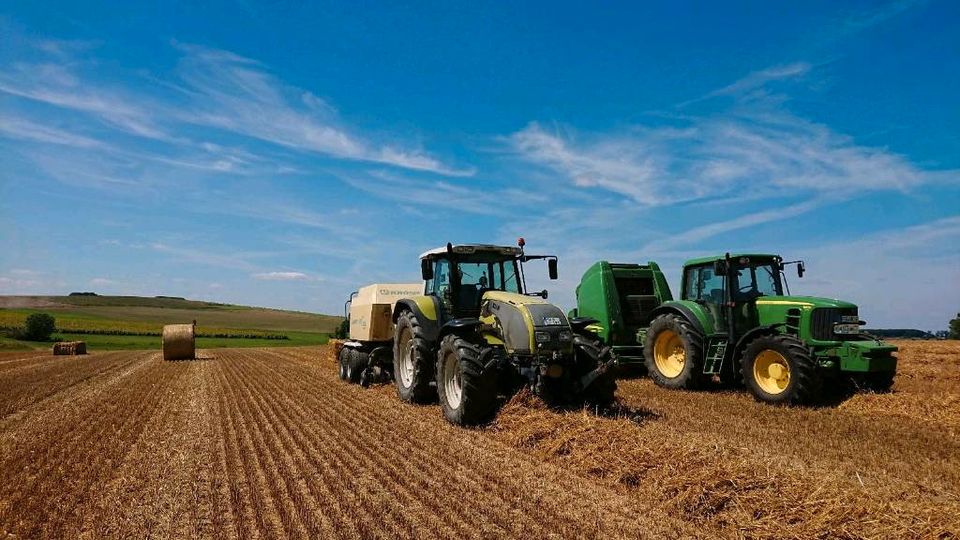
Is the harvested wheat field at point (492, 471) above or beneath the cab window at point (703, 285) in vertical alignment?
beneath

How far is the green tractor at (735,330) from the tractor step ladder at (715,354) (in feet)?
0.05

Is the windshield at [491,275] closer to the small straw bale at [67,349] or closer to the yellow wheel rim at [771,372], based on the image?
the yellow wheel rim at [771,372]

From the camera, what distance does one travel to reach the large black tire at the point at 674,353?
10445 mm

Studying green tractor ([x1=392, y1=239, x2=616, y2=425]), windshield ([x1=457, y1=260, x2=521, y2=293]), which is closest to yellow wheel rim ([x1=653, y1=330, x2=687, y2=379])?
green tractor ([x1=392, y1=239, x2=616, y2=425])

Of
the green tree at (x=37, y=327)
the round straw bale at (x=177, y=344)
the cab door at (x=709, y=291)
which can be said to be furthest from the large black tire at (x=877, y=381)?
the green tree at (x=37, y=327)

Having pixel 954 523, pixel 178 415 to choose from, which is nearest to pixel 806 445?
pixel 954 523

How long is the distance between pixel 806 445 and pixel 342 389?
26.6ft

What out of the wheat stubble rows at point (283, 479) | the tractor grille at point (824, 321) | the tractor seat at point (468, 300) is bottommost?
the wheat stubble rows at point (283, 479)

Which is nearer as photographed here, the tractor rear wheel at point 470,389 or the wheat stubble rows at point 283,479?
the wheat stubble rows at point 283,479

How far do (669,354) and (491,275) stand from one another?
3.98 metres

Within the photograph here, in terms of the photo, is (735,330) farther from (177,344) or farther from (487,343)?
(177,344)

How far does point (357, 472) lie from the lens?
5.60 m

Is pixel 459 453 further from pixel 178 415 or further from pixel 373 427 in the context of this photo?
pixel 178 415

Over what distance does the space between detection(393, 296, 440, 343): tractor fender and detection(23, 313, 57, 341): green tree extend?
36644 millimetres
